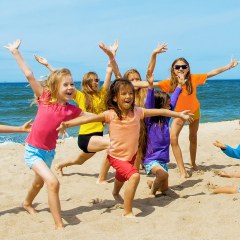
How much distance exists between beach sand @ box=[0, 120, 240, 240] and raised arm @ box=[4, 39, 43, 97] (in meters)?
1.51

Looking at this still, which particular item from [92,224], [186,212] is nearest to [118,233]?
[92,224]

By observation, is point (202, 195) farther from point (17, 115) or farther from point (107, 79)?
point (17, 115)

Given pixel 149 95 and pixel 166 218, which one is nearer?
pixel 166 218

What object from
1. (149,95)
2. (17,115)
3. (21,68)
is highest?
(21,68)

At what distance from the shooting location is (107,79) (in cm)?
683

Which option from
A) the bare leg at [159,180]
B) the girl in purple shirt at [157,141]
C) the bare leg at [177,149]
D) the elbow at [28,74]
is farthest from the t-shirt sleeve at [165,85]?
the elbow at [28,74]

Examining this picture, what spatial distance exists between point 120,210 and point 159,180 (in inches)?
30.1

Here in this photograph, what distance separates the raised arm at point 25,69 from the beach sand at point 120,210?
4.96ft

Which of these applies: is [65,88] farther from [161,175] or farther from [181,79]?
[181,79]

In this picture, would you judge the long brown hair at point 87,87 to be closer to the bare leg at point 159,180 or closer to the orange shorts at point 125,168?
the bare leg at point 159,180

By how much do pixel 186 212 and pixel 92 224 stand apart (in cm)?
107

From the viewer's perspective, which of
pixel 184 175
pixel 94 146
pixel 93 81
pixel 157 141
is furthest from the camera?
pixel 184 175

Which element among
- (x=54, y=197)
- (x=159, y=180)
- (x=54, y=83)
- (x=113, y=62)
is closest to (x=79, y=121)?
(x=54, y=83)

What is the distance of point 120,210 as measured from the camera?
5371mm
